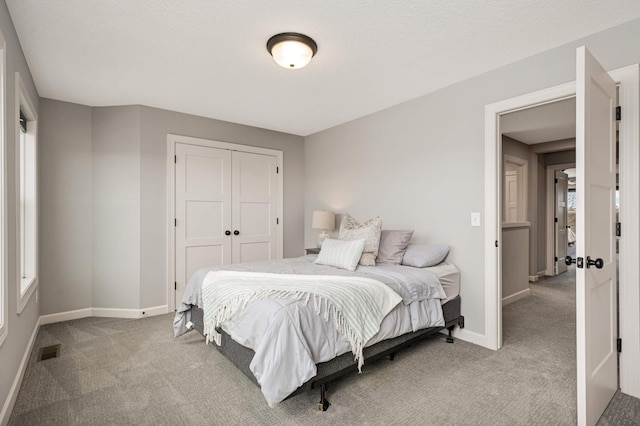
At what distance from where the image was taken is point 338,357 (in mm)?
1997

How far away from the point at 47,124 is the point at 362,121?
11.6ft

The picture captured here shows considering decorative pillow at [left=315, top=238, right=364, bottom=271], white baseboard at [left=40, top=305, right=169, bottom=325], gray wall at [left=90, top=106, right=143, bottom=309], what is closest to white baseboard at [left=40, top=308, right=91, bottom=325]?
white baseboard at [left=40, top=305, right=169, bottom=325]

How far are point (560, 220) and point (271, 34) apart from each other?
646cm

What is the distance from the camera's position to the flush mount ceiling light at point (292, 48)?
2195mm

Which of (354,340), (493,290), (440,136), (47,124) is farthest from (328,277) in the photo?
(47,124)

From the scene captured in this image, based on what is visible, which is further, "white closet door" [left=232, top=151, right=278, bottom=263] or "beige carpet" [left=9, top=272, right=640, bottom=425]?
"white closet door" [left=232, top=151, right=278, bottom=263]

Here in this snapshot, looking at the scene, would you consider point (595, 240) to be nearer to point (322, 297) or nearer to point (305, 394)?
point (322, 297)

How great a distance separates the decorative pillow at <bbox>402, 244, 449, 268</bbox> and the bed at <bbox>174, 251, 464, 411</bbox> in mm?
85

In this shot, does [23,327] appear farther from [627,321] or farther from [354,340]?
[627,321]

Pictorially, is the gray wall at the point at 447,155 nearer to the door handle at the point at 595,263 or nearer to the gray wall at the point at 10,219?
the door handle at the point at 595,263

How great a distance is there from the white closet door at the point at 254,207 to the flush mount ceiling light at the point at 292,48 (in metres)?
2.29

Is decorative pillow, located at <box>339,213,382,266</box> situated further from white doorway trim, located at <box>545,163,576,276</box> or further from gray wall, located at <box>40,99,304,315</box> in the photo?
white doorway trim, located at <box>545,163,576,276</box>

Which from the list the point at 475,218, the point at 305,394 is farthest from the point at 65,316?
the point at 475,218

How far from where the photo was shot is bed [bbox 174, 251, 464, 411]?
1.72 metres
